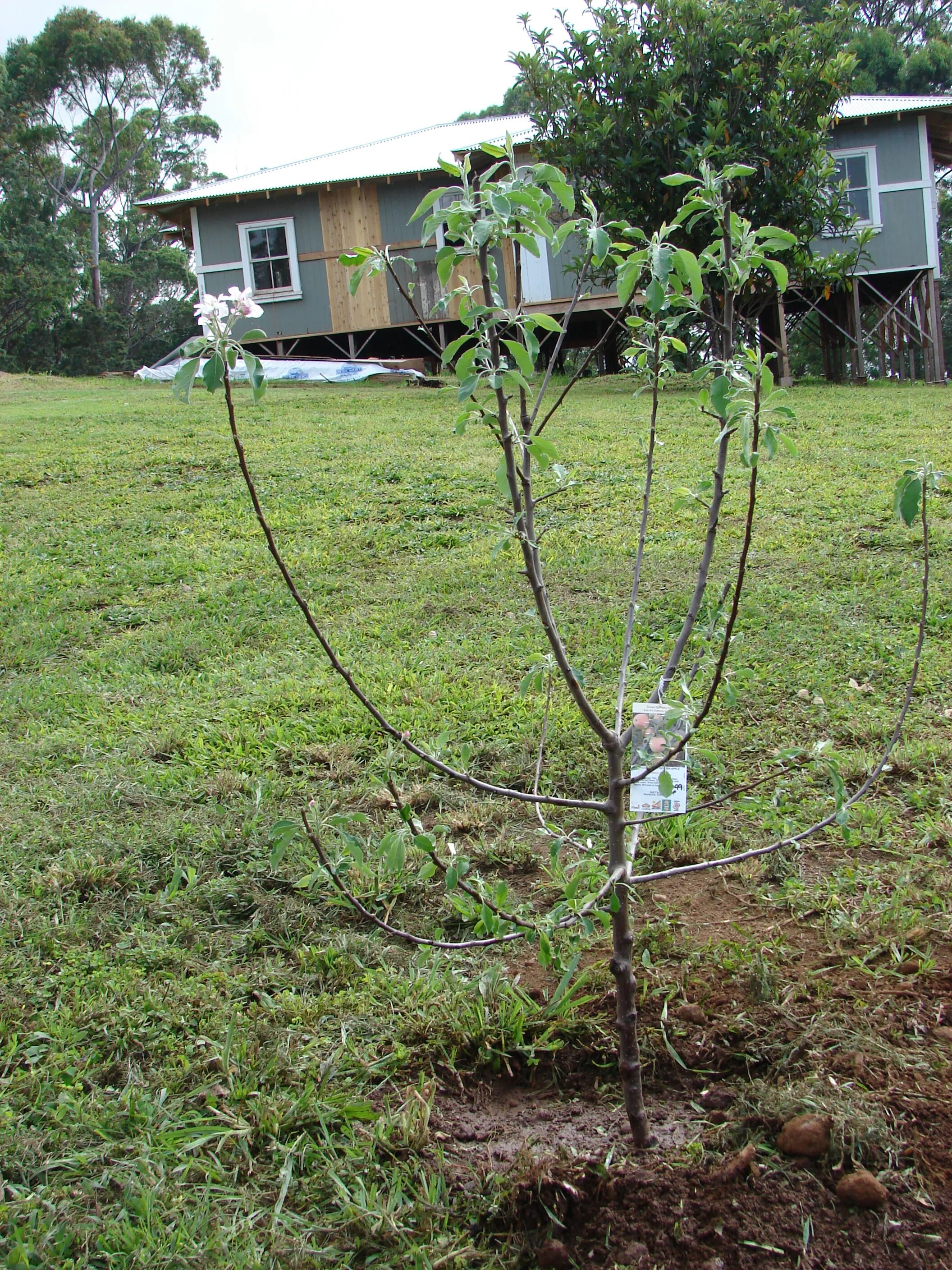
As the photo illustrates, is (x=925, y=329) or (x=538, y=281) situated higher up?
(x=538, y=281)

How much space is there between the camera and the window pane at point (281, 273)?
16.6 metres

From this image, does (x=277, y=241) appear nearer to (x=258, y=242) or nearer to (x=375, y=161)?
(x=258, y=242)

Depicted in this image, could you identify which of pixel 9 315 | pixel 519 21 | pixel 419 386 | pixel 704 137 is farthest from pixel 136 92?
Result: pixel 519 21

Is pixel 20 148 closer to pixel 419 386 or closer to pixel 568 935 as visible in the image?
pixel 419 386

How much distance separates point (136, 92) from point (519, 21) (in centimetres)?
3520

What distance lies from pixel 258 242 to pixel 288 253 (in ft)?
1.96

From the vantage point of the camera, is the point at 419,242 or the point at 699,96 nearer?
the point at 699,96

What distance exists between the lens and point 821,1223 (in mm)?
1571

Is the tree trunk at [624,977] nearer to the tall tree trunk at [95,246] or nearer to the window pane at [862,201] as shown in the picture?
the window pane at [862,201]

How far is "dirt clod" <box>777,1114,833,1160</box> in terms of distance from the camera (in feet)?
5.52

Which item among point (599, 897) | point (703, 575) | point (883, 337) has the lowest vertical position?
point (599, 897)

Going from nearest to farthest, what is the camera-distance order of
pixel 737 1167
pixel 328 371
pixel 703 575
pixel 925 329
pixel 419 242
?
pixel 737 1167 → pixel 703 575 → pixel 328 371 → pixel 925 329 → pixel 419 242

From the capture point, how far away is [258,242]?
651 inches

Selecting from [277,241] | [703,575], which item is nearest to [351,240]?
[277,241]
